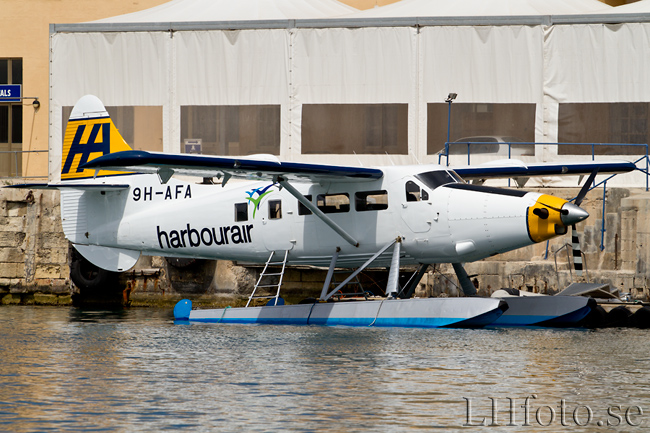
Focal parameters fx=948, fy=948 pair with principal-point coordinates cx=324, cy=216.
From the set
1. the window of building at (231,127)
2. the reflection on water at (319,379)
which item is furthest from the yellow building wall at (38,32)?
the reflection on water at (319,379)

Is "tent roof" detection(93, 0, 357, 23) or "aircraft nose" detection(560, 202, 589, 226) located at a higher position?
"tent roof" detection(93, 0, 357, 23)

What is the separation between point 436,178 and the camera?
16688 mm

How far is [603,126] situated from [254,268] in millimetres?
9568

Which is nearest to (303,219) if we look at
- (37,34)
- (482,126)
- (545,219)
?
(545,219)

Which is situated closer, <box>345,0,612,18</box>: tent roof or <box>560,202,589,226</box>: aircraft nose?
<box>560,202,589,226</box>: aircraft nose

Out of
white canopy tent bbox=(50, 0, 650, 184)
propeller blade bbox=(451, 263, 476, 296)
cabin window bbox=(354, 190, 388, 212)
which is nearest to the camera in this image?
cabin window bbox=(354, 190, 388, 212)

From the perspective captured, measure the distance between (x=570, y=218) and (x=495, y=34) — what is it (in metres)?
10.1

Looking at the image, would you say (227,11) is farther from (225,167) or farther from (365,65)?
(225,167)

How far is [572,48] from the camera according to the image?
947 inches

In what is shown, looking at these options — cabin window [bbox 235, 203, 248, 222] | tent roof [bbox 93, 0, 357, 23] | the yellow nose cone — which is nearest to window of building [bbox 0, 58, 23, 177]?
tent roof [bbox 93, 0, 357, 23]

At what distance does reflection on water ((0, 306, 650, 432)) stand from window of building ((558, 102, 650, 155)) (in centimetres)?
870

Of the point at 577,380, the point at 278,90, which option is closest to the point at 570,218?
the point at 577,380

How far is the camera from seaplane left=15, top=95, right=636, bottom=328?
15.9 meters

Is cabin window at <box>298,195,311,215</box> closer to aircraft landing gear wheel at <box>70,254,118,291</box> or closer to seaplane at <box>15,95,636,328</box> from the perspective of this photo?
seaplane at <box>15,95,636,328</box>
